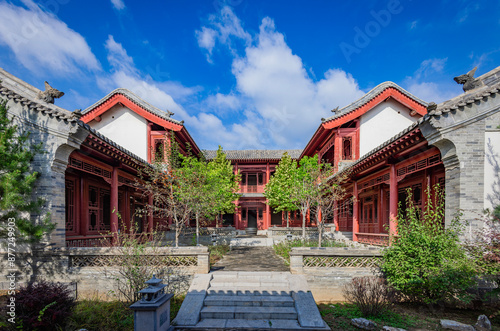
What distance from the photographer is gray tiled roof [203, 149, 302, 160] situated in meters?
23.4

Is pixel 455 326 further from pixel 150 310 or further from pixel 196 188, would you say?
pixel 196 188

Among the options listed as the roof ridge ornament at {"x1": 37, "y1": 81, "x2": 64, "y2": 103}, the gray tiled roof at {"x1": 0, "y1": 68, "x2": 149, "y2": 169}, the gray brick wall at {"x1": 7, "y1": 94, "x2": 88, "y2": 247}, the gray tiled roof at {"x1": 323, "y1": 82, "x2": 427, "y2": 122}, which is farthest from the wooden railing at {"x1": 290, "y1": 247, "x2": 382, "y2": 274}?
the gray tiled roof at {"x1": 323, "y1": 82, "x2": 427, "y2": 122}

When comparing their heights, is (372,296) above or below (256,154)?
below

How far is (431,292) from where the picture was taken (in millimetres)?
5805

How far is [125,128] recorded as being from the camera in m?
16.2

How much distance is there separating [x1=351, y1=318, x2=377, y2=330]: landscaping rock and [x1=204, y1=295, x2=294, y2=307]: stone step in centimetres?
133

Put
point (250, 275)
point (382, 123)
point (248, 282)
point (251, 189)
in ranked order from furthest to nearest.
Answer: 1. point (251, 189)
2. point (382, 123)
3. point (250, 275)
4. point (248, 282)

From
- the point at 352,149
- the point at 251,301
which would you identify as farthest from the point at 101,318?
the point at 352,149

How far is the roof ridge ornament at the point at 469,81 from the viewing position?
7.55m

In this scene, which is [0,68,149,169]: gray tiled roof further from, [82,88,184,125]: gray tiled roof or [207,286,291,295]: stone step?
[82,88,184,125]: gray tiled roof

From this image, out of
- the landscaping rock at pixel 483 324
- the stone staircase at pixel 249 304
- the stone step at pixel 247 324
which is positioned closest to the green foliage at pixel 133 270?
the stone staircase at pixel 249 304

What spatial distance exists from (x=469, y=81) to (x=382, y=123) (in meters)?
8.59

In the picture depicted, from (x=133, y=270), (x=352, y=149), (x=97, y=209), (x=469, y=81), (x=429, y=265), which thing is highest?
(x=469, y=81)

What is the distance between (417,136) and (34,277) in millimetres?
10655
